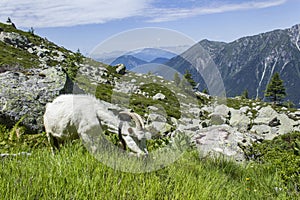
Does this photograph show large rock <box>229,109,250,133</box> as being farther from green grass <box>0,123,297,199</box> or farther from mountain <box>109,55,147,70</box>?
green grass <box>0,123,297,199</box>

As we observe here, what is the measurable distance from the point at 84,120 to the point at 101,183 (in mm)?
2142

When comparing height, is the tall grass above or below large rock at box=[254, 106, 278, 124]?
above

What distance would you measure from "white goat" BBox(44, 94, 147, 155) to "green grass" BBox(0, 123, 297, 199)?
0.53 metres

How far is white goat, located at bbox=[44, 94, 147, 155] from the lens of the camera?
210 inches

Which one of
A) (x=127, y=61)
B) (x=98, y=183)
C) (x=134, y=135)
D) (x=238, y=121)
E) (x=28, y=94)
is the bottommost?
(x=238, y=121)

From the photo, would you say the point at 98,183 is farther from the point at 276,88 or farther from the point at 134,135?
the point at 276,88

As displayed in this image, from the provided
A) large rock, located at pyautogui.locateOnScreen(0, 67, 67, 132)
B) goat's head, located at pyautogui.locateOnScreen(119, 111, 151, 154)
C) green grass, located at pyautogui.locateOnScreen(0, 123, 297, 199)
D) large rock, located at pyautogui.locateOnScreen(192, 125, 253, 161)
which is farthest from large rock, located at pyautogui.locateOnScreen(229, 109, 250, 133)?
goat's head, located at pyautogui.locateOnScreen(119, 111, 151, 154)

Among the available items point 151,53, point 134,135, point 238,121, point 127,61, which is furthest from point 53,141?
point 238,121

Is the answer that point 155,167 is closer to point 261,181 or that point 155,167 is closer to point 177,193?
point 177,193

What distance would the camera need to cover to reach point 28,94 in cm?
1036

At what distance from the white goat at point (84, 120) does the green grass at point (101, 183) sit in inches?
21.0

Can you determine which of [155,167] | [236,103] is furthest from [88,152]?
[236,103]

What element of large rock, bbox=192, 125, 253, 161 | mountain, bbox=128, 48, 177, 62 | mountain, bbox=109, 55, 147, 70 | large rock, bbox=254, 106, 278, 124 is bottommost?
large rock, bbox=254, 106, 278, 124

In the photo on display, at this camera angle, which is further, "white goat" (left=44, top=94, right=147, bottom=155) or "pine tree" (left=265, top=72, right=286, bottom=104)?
"pine tree" (left=265, top=72, right=286, bottom=104)
